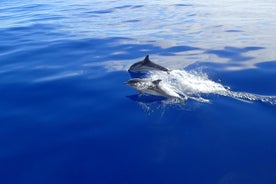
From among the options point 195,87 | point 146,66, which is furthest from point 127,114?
point 146,66

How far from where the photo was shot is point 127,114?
888 centimetres

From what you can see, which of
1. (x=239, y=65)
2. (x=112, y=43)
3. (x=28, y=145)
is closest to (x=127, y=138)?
(x=28, y=145)

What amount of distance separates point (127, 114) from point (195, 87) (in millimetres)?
2357

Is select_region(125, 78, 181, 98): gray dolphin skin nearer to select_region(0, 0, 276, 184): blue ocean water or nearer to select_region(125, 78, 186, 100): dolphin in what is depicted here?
select_region(125, 78, 186, 100): dolphin

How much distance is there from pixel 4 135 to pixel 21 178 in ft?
6.10

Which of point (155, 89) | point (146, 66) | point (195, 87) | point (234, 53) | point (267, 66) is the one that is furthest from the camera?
point (234, 53)

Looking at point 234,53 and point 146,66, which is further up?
point 146,66

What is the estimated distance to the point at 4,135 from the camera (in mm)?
8047

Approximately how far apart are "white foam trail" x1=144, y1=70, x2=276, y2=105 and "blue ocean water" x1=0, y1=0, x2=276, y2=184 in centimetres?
28

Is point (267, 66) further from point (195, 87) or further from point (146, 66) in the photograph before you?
point (146, 66)

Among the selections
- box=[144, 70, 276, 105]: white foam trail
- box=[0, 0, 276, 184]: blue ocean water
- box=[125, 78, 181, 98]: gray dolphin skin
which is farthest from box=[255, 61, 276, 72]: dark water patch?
box=[125, 78, 181, 98]: gray dolphin skin

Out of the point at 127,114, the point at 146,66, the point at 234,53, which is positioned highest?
the point at 146,66

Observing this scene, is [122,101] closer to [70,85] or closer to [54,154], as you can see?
[70,85]

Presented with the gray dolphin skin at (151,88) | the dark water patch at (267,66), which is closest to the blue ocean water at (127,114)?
the dark water patch at (267,66)
